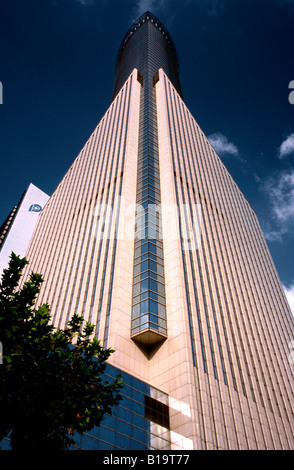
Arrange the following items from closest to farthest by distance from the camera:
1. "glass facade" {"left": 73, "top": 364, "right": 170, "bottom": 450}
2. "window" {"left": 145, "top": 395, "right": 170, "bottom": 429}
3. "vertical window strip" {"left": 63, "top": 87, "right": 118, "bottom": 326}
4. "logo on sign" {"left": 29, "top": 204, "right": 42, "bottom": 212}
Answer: "glass facade" {"left": 73, "top": 364, "right": 170, "bottom": 450} → "window" {"left": 145, "top": 395, "right": 170, "bottom": 429} → "vertical window strip" {"left": 63, "top": 87, "right": 118, "bottom": 326} → "logo on sign" {"left": 29, "top": 204, "right": 42, "bottom": 212}

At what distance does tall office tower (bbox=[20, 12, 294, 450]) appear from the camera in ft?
110

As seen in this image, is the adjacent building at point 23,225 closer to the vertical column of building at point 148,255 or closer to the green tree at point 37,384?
the vertical column of building at point 148,255

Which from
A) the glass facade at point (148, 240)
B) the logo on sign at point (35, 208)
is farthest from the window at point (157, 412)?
the logo on sign at point (35, 208)

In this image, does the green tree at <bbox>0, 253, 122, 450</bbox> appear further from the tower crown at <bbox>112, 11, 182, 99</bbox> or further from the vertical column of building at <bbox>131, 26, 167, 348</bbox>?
the tower crown at <bbox>112, 11, 182, 99</bbox>

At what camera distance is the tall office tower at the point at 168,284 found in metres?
33.5

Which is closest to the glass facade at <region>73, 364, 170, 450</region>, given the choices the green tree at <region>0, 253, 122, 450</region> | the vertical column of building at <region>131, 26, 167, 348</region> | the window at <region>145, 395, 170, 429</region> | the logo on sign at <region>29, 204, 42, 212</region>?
the window at <region>145, 395, 170, 429</region>

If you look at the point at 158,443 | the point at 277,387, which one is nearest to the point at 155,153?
the point at 277,387

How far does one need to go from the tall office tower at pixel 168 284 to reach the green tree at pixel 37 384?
45.1 feet

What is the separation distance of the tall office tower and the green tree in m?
13.8

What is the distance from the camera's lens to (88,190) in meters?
69.0

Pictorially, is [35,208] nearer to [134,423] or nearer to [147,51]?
[147,51]

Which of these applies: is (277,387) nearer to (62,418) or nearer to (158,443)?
(158,443)

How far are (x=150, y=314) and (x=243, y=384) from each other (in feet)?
43.1

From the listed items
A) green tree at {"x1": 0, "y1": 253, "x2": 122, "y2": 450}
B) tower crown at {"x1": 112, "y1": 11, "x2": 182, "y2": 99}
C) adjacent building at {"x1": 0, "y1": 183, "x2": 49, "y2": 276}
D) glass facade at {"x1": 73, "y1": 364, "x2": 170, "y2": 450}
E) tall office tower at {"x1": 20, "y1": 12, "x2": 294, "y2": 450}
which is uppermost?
tower crown at {"x1": 112, "y1": 11, "x2": 182, "y2": 99}
